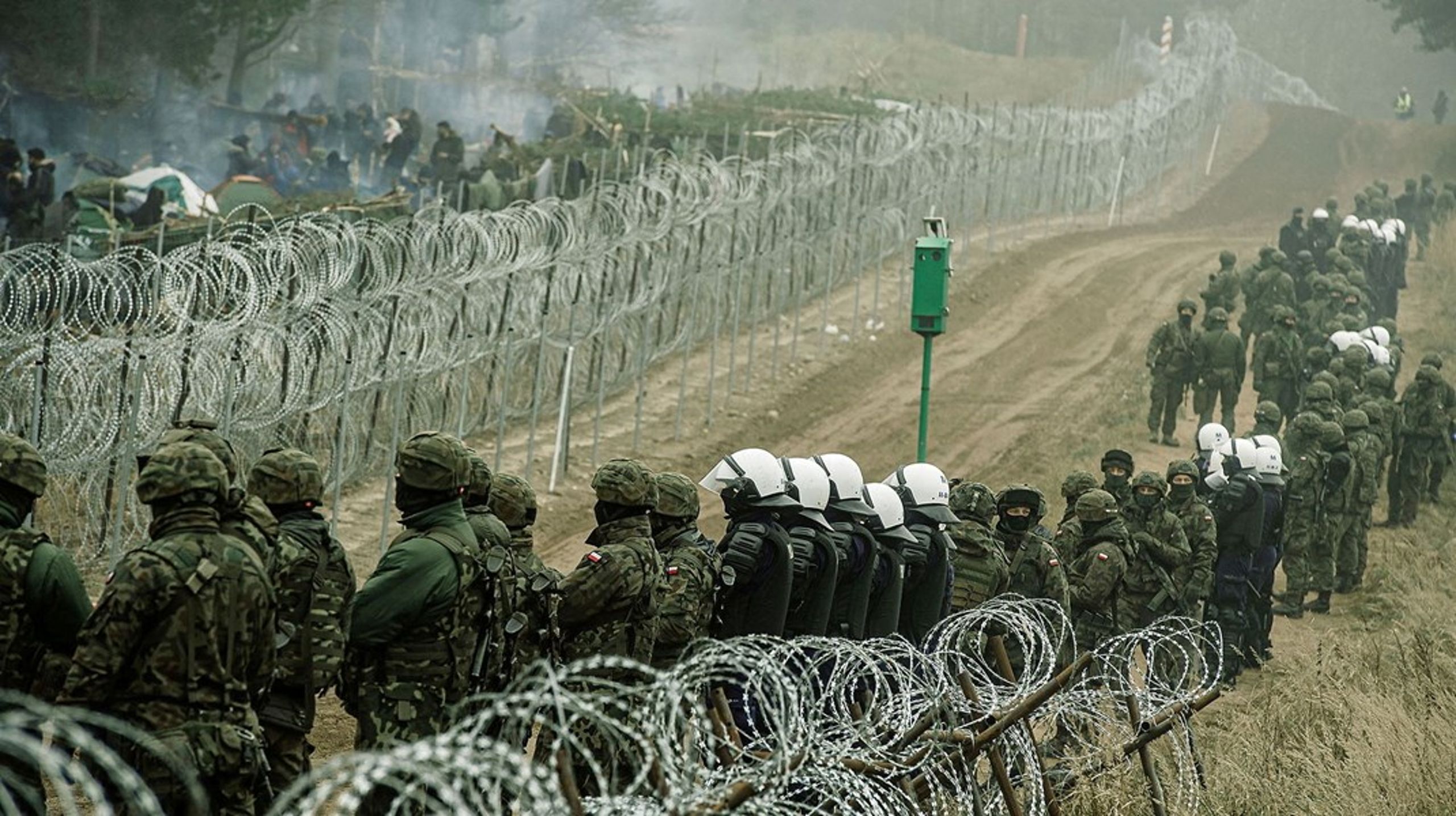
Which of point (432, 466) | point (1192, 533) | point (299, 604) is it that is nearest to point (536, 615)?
point (432, 466)

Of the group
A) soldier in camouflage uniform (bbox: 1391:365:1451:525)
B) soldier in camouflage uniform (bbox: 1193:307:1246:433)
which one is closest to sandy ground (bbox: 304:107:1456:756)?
soldier in camouflage uniform (bbox: 1193:307:1246:433)

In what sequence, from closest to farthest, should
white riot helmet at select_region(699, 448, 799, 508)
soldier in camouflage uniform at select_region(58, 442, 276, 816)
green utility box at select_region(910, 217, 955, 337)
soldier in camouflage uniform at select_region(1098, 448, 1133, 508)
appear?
soldier in camouflage uniform at select_region(58, 442, 276, 816) < white riot helmet at select_region(699, 448, 799, 508) < soldier in camouflage uniform at select_region(1098, 448, 1133, 508) < green utility box at select_region(910, 217, 955, 337)

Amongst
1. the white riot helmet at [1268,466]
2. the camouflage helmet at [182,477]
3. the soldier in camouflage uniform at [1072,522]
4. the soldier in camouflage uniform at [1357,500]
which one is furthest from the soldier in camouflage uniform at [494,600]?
the soldier in camouflage uniform at [1357,500]

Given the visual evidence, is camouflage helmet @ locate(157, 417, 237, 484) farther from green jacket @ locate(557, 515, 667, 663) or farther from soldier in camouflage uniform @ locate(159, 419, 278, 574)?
green jacket @ locate(557, 515, 667, 663)

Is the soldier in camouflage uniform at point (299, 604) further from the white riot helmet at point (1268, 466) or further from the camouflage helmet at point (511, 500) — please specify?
the white riot helmet at point (1268, 466)

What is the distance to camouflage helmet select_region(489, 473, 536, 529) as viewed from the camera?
26.0ft

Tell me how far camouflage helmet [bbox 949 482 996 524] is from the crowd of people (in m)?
0.01

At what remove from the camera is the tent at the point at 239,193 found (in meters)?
23.8

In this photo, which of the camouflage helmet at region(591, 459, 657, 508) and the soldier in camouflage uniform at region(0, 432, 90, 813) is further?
the camouflage helmet at region(591, 459, 657, 508)

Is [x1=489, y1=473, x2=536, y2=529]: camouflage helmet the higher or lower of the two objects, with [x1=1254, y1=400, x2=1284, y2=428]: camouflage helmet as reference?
higher

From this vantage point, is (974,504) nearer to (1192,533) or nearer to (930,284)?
(1192,533)

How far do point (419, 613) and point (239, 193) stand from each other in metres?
18.9

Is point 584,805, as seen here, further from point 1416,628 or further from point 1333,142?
point 1333,142

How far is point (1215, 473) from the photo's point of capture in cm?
1371
